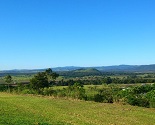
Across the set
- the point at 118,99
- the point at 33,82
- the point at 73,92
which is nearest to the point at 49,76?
the point at 33,82

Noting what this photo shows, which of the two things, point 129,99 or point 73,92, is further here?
point 73,92

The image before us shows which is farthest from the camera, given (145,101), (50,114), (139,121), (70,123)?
(145,101)

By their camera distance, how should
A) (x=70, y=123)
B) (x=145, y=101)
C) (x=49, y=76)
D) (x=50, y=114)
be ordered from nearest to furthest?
(x=70, y=123) → (x=50, y=114) → (x=145, y=101) → (x=49, y=76)

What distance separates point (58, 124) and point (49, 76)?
231ft

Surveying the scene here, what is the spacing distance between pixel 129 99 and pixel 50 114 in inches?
707

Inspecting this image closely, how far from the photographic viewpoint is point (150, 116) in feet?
100.0

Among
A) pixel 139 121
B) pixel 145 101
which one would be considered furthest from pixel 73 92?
pixel 139 121

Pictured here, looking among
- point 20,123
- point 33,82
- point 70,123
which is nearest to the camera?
point 20,123

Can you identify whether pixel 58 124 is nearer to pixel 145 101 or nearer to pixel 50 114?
pixel 50 114

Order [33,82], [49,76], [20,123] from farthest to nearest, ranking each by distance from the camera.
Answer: [49,76] < [33,82] < [20,123]

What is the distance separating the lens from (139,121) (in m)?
27.2

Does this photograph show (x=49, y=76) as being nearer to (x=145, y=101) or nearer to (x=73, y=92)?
(x=73, y=92)

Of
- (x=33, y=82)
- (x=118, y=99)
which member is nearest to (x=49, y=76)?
(x=33, y=82)

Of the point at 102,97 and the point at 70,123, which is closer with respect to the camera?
the point at 70,123
